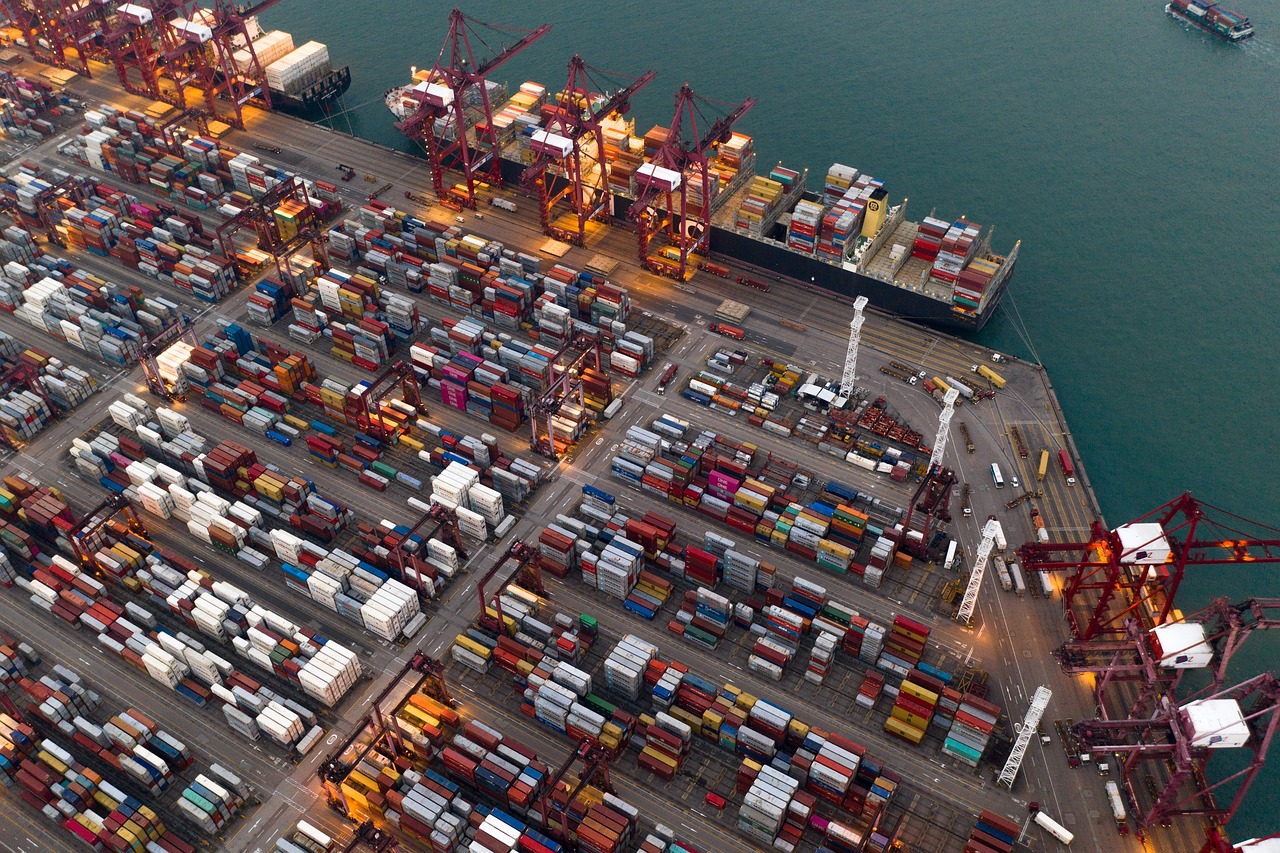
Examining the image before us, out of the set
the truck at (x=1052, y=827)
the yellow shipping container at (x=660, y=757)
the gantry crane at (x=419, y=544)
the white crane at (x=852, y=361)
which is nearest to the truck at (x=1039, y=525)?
the white crane at (x=852, y=361)

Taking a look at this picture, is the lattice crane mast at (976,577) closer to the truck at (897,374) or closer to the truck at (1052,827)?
the truck at (1052,827)

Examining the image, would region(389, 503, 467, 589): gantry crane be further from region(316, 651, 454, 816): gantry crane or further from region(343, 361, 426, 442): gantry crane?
region(343, 361, 426, 442): gantry crane

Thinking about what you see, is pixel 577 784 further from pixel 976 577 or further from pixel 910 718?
pixel 976 577

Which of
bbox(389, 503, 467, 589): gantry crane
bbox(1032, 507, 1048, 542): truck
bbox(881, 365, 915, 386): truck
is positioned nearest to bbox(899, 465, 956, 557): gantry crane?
bbox(1032, 507, 1048, 542): truck

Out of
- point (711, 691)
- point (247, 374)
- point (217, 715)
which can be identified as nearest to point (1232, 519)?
point (711, 691)

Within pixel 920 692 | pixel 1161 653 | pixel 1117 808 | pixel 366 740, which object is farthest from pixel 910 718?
pixel 366 740
